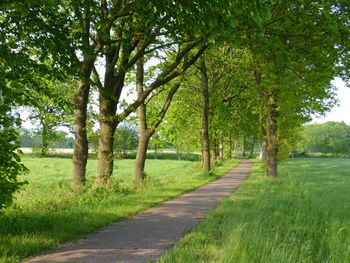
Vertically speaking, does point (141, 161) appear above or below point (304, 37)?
below

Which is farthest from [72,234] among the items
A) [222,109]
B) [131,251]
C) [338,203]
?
[222,109]

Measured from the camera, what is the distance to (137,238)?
6.12m

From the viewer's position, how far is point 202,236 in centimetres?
597

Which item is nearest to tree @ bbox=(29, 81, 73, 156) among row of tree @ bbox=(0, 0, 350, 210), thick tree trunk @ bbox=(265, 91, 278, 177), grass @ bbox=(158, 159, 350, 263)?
row of tree @ bbox=(0, 0, 350, 210)

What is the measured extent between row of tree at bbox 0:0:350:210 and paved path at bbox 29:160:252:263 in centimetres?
177

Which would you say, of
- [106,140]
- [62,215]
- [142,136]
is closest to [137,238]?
[62,215]

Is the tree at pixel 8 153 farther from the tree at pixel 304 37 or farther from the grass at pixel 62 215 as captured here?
the tree at pixel 304 37

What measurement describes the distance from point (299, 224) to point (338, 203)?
380 centimetres

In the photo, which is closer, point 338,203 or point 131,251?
point 131,251

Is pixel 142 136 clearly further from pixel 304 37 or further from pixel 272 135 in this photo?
pixel 304 37

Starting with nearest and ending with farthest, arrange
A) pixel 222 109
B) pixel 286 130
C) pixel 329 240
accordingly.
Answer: pixel 329 240, pixel 222 109, pixel 286 130

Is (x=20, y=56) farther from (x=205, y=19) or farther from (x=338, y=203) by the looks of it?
(x=338, y=203)

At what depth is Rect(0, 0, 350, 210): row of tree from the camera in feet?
20.9

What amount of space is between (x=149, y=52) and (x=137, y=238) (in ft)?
28.4
